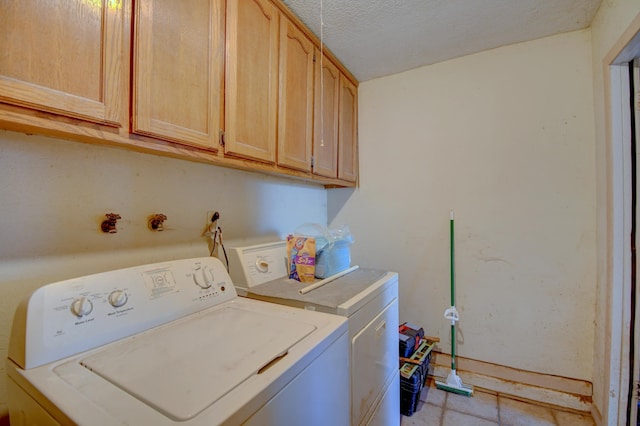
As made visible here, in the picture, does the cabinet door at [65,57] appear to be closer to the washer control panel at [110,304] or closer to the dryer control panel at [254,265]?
the washer control panel at [110,304]

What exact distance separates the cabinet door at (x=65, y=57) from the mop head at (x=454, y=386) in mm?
2318

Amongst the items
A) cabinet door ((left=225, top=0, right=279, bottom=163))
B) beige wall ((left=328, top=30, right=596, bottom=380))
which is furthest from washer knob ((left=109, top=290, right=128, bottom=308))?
beige wall ((left=328, top=30, right=596, bottom=380))

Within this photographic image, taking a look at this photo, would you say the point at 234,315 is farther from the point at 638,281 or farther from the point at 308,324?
the point at 638,281

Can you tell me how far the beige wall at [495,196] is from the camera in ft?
5.68

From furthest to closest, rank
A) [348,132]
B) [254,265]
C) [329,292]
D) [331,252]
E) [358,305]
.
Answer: [348,132], [331,252], [254,265], [329,292], [358,305]

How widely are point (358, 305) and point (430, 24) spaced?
1654 mm

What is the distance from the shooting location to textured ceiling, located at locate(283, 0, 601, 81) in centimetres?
148

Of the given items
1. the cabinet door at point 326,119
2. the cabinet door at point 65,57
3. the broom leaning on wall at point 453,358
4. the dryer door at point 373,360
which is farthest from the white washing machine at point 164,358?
the broom leaning on wall at point 453,358

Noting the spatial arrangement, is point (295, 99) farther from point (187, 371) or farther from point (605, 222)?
point (605, 222)

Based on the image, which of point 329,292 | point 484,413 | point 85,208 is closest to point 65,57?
point 85,208

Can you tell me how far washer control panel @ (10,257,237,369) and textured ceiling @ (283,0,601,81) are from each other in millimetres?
1461

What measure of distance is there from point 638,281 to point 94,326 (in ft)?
7.50

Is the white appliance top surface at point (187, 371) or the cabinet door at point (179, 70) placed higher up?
the cabinet door at point (179, 70)

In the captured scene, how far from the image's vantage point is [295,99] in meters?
1.55
